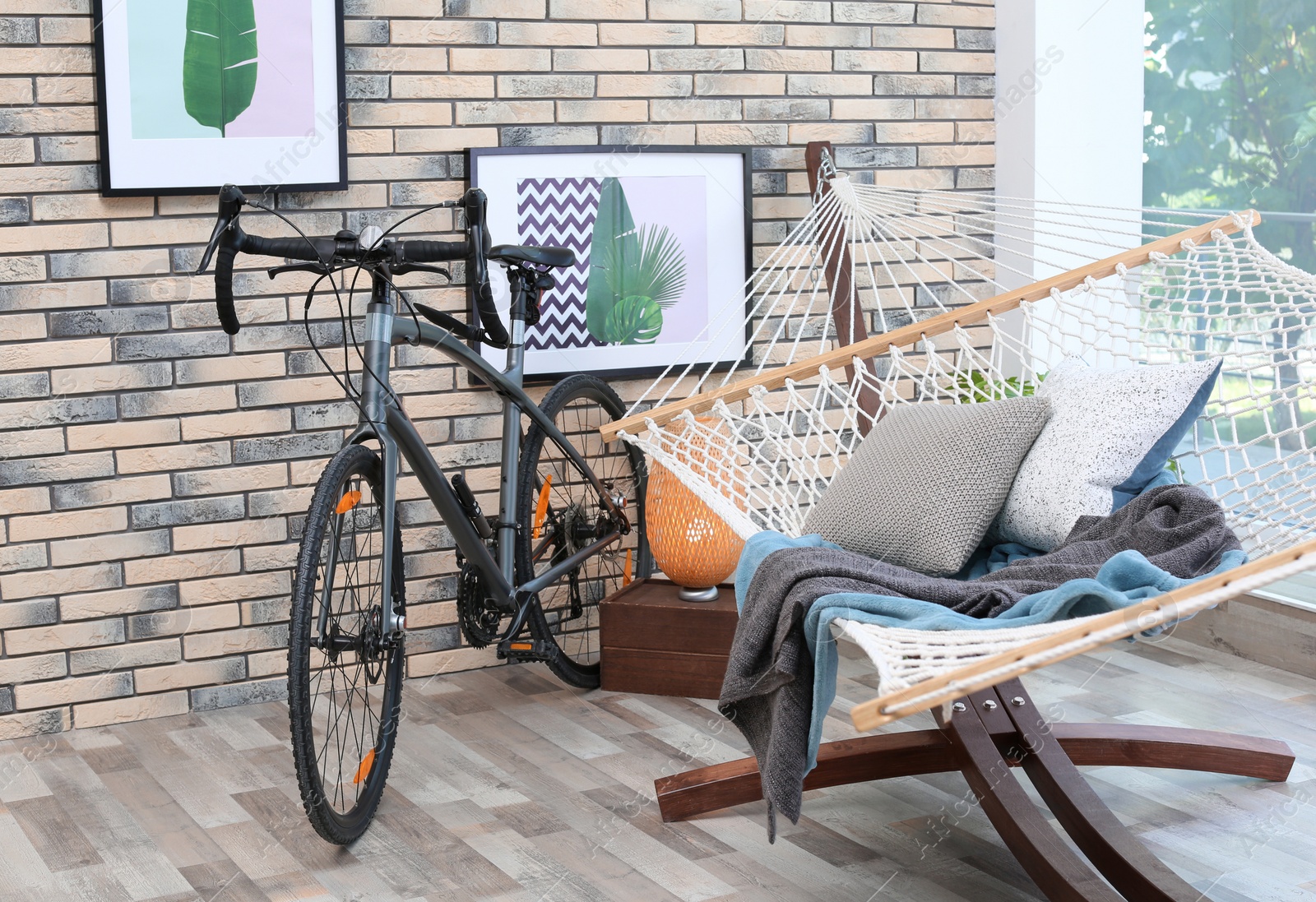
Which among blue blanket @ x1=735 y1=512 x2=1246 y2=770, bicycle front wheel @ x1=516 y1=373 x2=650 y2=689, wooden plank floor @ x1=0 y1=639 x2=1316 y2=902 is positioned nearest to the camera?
blue blanket @ x1=735 y1=512 x2=1246 y2=770

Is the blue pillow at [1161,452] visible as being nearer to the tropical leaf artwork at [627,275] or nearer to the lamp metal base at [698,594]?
the lamp metal base at [698,594]

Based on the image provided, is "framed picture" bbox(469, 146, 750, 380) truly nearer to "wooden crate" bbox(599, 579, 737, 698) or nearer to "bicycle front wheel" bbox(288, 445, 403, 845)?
"wooden crate" bbox(599, 579, 737, 698)

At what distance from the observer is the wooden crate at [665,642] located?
2564 mm

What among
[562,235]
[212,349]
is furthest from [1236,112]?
[212,349]

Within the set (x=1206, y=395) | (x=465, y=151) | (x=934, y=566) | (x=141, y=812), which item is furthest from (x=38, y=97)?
(x=1206, y=395)

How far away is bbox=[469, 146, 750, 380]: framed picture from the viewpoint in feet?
9.12

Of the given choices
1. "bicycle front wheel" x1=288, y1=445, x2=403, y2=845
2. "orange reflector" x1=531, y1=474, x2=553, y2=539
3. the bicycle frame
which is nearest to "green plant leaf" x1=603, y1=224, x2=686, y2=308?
the bicycle frame

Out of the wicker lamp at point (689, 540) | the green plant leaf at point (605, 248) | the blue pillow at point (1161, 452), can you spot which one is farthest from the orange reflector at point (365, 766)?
the blue pillow at point (1161, 452)

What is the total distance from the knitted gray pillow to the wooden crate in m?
0.49

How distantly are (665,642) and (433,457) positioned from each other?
0.66 metres

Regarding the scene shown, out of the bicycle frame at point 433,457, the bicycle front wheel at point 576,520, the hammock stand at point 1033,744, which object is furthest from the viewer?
the bicycle front wheel at point 576,520

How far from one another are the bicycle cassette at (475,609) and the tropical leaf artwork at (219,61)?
1.00m

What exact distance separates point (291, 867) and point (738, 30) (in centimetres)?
206

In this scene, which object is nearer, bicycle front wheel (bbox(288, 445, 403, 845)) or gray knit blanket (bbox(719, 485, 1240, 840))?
gray knit blanket (bbox(719, 485, 1240, 840))
